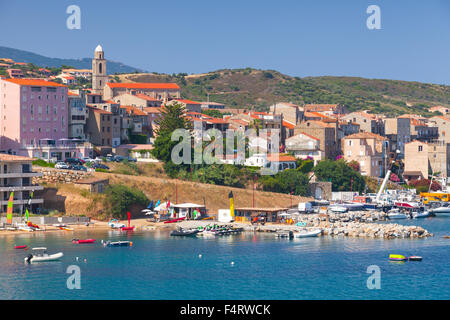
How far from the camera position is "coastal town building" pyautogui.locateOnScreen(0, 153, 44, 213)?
7344 centimetres

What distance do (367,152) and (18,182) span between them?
185 ft

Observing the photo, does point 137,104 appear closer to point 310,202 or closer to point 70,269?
point 310,202

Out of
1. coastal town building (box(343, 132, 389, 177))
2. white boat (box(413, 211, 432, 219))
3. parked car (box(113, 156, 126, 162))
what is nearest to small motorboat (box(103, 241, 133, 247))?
parked car (box(113, 156, 126, 162))

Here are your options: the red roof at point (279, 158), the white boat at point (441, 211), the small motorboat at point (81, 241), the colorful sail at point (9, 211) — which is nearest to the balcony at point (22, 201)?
the colorful sail at point (9, 211)

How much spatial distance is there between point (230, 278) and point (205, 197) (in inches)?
1333

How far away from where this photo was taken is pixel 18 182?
245 feet

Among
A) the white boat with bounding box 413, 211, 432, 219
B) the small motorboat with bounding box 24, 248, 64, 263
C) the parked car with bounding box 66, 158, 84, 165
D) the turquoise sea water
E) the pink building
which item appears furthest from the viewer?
the white boat with bounding box 413, 211, 432, 219

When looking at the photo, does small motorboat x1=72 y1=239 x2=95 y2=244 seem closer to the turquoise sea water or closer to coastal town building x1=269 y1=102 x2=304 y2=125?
the turquoise sea water

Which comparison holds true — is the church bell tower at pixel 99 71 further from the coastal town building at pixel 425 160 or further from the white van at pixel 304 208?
the white van at pixel 304 208

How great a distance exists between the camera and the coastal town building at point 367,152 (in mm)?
112125

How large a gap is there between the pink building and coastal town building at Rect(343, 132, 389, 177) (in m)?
42.8

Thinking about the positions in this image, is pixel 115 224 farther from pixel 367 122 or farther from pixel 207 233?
pixel 367 122

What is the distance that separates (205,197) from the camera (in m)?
85.7
